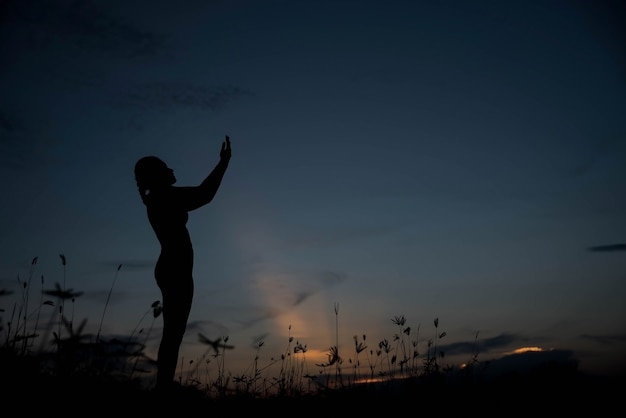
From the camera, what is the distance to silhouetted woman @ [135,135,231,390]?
5.22 metres

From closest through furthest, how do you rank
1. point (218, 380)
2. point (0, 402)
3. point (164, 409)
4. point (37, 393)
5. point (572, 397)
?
1. point (0, 402)
2. point (37, 393)
3. point (164, 409)
4. point (572, 397)
5. point (218, 380)

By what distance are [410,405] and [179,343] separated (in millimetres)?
2873

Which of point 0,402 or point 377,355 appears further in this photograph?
point 377,355

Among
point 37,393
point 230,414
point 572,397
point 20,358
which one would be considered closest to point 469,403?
point 572,397

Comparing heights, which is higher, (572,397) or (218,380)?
(218,380)

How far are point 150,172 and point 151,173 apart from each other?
0.06 feet

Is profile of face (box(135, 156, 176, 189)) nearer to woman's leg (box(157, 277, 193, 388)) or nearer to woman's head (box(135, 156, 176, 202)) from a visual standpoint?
woman's head (box(135, 156, 176, 202))

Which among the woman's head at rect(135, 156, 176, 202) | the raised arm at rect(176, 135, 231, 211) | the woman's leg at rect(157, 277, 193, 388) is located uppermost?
the woman's head at rect(135, 156, 176, 202)

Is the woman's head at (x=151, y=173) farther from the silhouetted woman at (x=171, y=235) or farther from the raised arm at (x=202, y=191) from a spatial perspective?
the raised arm at (x=202, y=191)

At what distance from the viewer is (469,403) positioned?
5.42 metres

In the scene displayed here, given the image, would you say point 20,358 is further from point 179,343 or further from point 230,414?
point 230,414

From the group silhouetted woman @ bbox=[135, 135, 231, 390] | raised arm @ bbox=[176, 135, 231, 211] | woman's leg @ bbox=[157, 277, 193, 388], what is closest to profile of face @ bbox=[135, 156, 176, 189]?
silhouetted woman @ bbox=[135, 135, 231, 390]

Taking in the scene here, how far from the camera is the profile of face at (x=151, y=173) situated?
18.5 feet

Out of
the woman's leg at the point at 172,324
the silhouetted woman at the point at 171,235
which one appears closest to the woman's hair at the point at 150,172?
the silhouetted woman at the point at 171,235
